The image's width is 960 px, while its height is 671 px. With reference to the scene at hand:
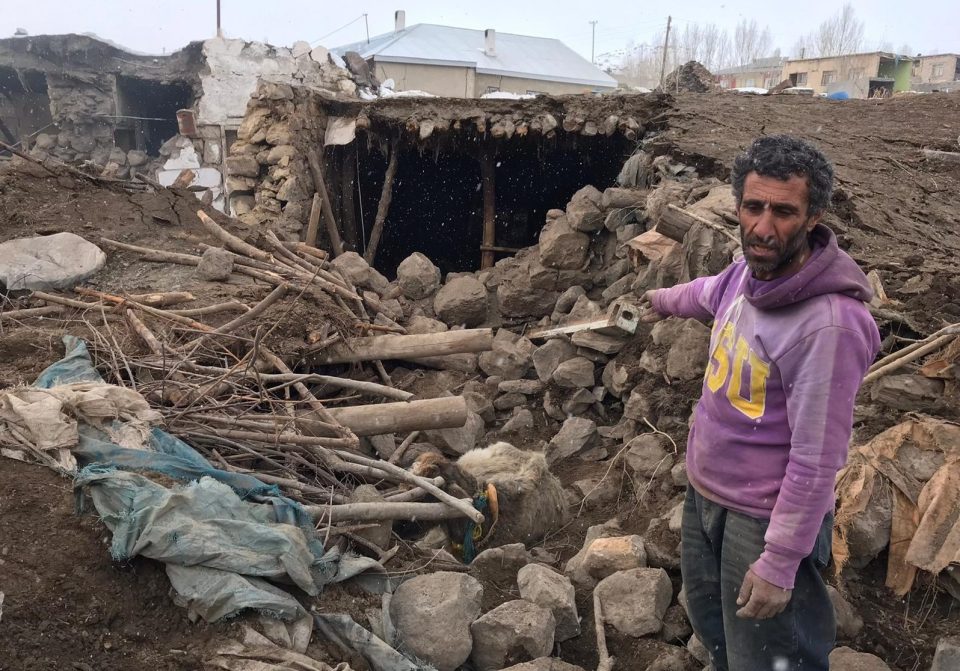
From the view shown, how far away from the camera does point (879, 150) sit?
7430 mm

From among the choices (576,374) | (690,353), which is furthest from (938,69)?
(690,353)

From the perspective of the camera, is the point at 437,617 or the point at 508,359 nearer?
the point at 437,617

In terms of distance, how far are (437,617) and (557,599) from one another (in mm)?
591

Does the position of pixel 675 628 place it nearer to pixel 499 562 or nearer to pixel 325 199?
pixel 499 562

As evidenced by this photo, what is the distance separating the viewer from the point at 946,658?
256 centimetres

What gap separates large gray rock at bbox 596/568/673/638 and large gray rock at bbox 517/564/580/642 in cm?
16

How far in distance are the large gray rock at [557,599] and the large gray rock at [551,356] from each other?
3017 millimetres

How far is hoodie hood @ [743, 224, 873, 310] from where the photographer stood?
5.90 ft

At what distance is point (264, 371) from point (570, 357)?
2637mm

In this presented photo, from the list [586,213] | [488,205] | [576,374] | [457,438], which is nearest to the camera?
[457,438]

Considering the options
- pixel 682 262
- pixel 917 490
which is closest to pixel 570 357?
pixel 682 262

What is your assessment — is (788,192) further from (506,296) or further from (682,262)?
(506,296)

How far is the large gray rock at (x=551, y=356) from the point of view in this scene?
629 centimetres

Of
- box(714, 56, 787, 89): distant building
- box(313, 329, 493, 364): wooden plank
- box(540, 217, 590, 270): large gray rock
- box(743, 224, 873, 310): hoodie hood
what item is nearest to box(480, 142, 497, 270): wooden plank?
box(540, 217, 590, 270): large gray rock
